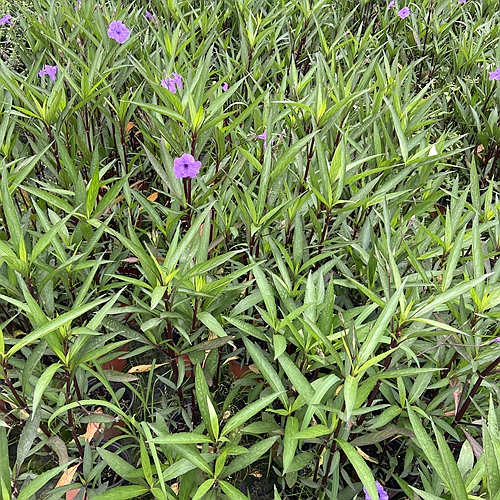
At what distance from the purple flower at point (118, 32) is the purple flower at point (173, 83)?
0.36m

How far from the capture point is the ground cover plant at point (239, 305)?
1006mm

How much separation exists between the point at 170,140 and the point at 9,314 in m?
0.69

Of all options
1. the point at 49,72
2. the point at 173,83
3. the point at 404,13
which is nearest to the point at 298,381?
the point at 173,83

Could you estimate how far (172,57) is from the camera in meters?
1.74

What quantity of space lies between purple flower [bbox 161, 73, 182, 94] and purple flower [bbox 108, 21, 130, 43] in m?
0.36

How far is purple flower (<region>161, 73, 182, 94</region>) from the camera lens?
1.54 m

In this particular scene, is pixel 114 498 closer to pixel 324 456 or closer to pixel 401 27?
pixel 324 456

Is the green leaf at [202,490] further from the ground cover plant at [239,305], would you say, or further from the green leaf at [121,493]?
the green leaf at [121,493]

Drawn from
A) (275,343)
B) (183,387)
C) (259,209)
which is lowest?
(183,387)

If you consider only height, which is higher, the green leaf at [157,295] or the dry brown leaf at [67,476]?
the green leaf at [157,295]

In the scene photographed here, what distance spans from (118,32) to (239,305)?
4.18 ft

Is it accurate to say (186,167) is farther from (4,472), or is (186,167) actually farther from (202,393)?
(4,472)

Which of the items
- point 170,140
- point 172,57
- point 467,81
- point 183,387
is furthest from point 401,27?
point 183,387

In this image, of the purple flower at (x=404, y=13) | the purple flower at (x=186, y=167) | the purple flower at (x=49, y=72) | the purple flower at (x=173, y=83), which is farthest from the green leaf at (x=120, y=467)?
the purple flower at (x=404, y=13)
